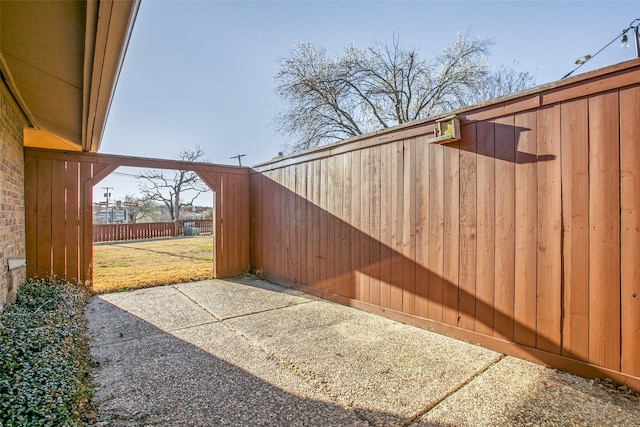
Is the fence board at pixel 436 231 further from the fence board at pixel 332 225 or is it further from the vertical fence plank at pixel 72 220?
the vertical fence plank at pixel 72 220

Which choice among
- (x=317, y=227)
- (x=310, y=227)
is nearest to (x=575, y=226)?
(x=317, y=227)

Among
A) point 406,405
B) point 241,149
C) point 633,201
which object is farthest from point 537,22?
point 241,149

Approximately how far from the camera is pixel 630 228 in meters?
1.93

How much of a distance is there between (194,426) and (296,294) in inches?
119

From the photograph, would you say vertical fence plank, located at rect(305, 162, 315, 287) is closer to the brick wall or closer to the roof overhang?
the roof overhang

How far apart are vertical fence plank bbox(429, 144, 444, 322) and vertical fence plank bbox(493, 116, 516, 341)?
1.64ft

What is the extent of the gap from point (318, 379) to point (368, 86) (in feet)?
33.2

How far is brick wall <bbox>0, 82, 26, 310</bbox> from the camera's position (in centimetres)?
299

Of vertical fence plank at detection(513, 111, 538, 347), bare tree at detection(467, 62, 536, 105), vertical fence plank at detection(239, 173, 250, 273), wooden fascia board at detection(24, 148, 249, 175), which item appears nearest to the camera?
vertical fence plank at detection(513, 111, 538, 347)

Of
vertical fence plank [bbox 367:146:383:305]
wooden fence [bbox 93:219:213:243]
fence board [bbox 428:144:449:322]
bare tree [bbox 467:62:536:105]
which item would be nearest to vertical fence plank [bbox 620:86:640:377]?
fence board [bbox 428:144:449:322]

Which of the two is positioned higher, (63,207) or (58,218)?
(63,207)

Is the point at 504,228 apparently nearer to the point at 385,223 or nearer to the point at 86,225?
the point at 385,223

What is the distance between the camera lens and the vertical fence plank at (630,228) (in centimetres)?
190

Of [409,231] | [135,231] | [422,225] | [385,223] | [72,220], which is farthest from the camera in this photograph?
[135,231]
